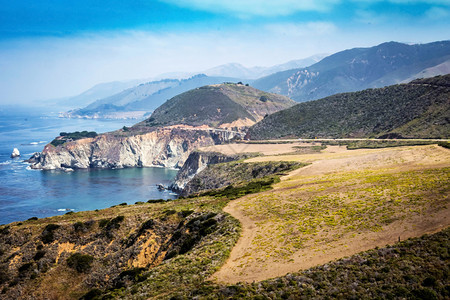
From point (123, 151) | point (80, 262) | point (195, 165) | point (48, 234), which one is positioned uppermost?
point (123, 151)

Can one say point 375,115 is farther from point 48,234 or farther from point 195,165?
point 48,234

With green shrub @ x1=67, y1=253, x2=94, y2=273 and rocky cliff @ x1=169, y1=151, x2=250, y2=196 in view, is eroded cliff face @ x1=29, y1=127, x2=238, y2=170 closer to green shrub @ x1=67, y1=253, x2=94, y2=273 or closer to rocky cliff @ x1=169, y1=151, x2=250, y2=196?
rocky cliff @ x1=169, y1=151, x2=250, y2=196

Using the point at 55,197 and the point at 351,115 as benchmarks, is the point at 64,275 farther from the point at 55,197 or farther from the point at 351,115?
the point at 351,115

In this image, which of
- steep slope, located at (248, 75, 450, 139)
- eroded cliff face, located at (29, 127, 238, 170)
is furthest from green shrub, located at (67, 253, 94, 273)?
eroded cliff face, located at (29, 127, 238, 170)

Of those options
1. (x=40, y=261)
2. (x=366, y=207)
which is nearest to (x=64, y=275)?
(x=40, y=261)

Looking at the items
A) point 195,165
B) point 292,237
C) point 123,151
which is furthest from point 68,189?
point 292,237

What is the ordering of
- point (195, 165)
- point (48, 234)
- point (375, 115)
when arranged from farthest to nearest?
1. point (195, 165)
2. point (375, 115)
3. point (48, 234)
